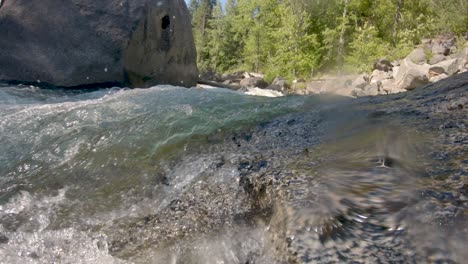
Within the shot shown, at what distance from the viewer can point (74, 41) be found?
20.0ft

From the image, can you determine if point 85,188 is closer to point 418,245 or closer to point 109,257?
point 109,257

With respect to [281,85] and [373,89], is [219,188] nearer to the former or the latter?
[373,89]

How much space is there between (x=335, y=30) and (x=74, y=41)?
19243mm

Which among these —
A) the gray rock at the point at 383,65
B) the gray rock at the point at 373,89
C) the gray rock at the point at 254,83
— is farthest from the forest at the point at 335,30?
the gray rock at the point at 373,89

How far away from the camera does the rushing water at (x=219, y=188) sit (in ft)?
4.37

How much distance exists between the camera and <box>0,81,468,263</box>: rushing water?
1332 millimetres

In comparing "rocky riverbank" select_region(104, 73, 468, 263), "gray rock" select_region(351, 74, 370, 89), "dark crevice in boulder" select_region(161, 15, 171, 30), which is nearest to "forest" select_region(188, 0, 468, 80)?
"gray rock" select_region(351, 74, 370, 89)

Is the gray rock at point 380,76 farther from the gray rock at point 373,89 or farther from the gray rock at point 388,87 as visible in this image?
the gray rock at point 388,87

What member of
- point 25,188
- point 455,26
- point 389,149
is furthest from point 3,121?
point 455,26

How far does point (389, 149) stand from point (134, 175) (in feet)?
5.32

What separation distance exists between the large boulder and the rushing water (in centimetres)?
247

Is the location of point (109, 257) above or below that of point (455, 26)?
below

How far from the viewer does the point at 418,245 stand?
1204mm

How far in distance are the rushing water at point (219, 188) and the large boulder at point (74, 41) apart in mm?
2466
